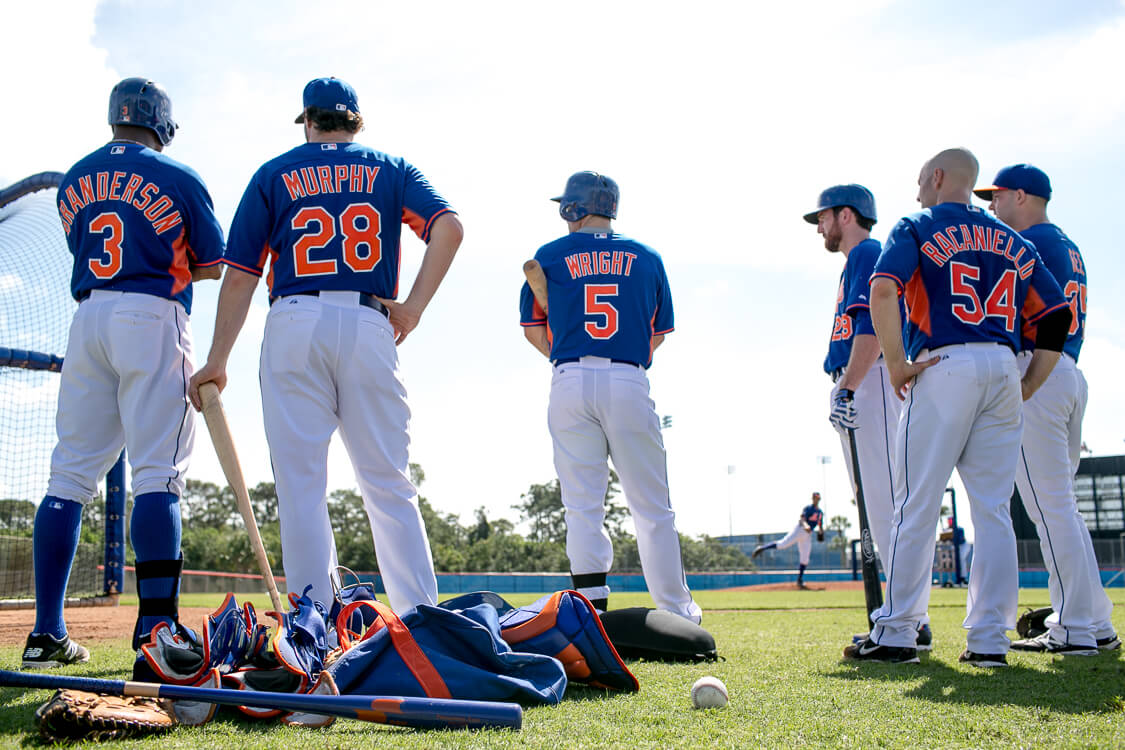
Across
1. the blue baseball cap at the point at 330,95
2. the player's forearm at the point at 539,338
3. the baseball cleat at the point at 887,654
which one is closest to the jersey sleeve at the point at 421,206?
the blue baseball cap at the point at 330,95

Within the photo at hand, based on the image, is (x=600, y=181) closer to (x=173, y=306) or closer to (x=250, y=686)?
(x=173, y=306)

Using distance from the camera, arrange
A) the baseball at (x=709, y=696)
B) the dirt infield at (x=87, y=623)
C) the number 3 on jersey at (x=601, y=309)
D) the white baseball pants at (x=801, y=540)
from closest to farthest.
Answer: the baseball at (x=709, y=696) < the number 3 on jersey at (x=601, y=309) < the dirt infield at (x=87, y=623) < the white baseball pants at (x=801, y=540)

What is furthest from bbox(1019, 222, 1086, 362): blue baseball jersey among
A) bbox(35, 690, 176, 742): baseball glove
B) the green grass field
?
bbox(35, 690, 176, 742): baseball glove

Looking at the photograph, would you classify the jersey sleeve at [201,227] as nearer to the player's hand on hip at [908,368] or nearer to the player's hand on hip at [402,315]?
the player's hand on hip at [402,315]

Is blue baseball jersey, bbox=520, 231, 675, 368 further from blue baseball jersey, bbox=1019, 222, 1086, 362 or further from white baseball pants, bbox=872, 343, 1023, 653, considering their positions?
blue baseball jersey, bbox=1019, 222, 1086, 362

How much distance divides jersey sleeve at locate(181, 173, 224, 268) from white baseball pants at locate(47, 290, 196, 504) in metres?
0.31

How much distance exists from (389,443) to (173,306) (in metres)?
1.36

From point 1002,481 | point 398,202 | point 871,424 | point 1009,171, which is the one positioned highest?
point 1009,171

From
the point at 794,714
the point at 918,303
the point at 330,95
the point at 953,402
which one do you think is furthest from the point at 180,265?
the point at 953,402

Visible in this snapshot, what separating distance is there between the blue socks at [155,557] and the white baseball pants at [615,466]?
7.84 ft

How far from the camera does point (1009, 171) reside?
19.5 feet

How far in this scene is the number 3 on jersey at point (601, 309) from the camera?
563 cm

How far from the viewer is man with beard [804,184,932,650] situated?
17.5ft

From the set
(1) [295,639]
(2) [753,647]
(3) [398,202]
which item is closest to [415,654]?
(1) [295,639]
